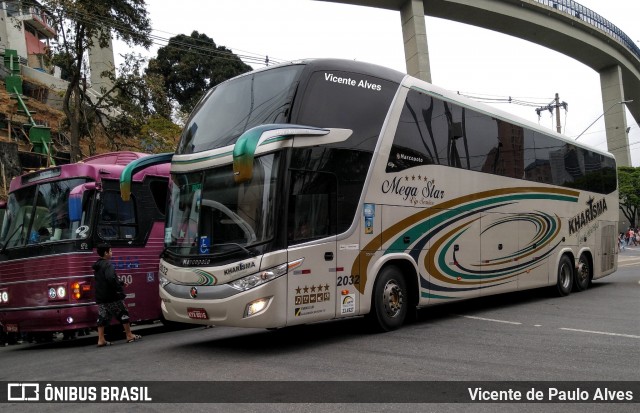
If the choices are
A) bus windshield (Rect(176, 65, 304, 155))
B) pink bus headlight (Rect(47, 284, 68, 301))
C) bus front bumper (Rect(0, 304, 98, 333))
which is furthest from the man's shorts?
bus windshield (Rect(176, 65, 304, 155))

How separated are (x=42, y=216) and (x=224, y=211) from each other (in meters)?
4.16

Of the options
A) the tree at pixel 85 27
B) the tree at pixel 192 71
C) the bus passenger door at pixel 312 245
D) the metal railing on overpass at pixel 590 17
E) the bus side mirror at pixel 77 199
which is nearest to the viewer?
the bus passenger door at pixel 312 245

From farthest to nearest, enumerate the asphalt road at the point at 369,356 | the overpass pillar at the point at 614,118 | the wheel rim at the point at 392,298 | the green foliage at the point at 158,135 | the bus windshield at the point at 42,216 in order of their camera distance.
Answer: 1. the overpass pillar at the point at 614,118
2. the green foliage at the point at 158,135
3. the bus windshield at the point at 42,216
4. the wheel rim at the point at 392,298
5. the asphalt road at the point at 369,356

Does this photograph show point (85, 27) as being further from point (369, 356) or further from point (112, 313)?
point (369, 356)

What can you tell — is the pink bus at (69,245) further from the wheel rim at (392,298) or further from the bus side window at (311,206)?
the wheel rim at (392,298)

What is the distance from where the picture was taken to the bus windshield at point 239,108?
8.21 meters

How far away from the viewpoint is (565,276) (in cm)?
1503

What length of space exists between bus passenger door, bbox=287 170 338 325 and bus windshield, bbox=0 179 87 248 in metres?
4.33

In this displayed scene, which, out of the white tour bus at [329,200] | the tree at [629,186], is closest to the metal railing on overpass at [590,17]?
the tree at [629,186]

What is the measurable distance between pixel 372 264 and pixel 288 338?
1.79 m

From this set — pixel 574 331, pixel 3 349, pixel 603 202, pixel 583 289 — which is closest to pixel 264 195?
pixel 574 331

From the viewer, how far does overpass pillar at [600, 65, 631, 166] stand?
158ft

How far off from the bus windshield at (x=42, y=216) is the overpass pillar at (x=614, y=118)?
48.3m

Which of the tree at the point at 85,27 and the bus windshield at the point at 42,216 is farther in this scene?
the tree at the point at 85,27
